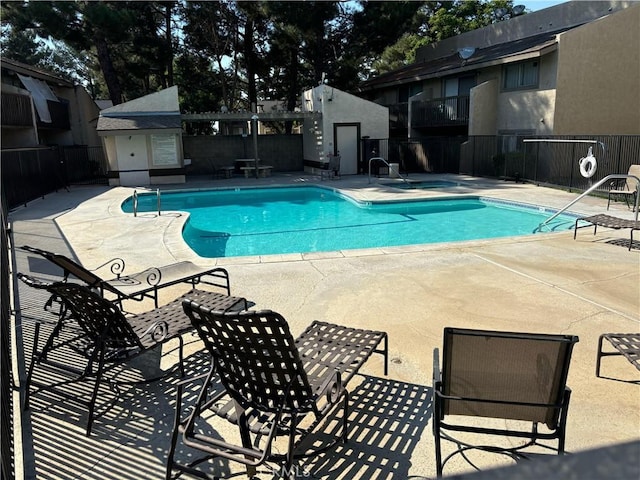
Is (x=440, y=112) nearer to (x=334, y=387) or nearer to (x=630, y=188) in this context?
(x=630, y=188)

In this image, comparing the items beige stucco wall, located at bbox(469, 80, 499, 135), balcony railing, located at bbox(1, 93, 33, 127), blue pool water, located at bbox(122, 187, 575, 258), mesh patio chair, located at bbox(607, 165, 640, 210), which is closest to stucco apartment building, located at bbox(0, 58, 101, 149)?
balcony railing, located at bbox(1, 93, 33, 127)

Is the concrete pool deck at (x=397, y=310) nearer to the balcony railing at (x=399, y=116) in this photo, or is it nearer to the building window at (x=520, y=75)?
the building window at (x=520, y=75)

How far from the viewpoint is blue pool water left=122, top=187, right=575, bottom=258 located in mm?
11188

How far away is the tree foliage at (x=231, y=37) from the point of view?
71.2 feet

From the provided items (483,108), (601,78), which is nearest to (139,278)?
(483,108)

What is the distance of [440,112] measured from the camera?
72.3ft

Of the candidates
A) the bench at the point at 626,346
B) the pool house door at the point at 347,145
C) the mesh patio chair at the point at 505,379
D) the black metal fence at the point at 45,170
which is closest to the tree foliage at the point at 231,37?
the black metal fence at the point at 45,170

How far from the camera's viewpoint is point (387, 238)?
11.4 meters

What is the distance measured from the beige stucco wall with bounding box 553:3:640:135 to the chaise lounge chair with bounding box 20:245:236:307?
15543mm

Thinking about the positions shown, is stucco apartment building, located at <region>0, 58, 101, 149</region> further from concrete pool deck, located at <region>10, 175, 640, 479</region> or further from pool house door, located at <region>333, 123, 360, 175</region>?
pool house door, located at <region>333, 123, 360, 175</region>

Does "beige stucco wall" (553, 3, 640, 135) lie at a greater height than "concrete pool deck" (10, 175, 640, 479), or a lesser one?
greater

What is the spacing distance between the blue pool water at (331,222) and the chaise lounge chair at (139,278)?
3.94 m

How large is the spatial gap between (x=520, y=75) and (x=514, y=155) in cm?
367

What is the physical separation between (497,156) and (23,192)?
1644cm
